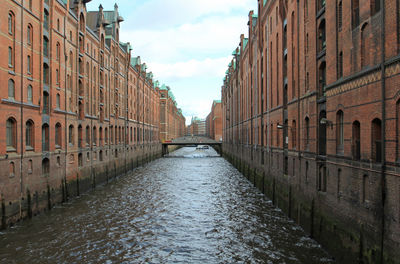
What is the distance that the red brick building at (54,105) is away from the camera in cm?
1728

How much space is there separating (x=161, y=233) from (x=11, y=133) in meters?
10.1

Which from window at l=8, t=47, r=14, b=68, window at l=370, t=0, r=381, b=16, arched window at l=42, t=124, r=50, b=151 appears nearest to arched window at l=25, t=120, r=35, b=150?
arched window at l=42, t=124, r=50, b=151

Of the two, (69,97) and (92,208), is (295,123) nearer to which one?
(92,208)

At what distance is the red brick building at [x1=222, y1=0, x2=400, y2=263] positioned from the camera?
8797 mm

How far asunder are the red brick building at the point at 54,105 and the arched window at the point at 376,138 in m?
16.5

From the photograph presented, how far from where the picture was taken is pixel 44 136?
22.0 metres

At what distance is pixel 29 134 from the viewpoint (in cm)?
1983

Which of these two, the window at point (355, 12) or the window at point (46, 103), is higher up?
the window at point (355, 12)

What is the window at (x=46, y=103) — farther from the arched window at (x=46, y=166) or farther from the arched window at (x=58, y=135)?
the arched window at (x=46, y=166)

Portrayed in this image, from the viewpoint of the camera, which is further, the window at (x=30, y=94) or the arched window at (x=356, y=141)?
the window at (x=30, y=94)

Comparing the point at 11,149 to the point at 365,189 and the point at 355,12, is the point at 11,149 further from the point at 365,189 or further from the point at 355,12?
the point at 355,12

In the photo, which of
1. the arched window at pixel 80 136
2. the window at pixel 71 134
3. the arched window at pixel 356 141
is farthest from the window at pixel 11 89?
the arched window at pixel 356 141

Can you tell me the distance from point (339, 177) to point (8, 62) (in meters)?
17.6

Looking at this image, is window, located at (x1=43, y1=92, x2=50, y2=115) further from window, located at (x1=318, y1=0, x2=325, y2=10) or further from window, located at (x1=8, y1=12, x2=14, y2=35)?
window, located at (x1=318, y1=0, x2=325, y2=10)
